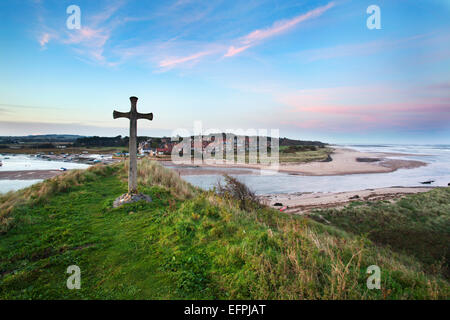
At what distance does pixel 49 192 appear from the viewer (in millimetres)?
7672

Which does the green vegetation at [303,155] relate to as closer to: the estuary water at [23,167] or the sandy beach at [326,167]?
the sandy beach at [326,167]

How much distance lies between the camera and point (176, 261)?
343cm

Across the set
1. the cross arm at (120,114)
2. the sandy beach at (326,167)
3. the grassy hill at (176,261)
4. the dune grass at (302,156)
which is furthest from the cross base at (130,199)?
the dune grass at (302,156)

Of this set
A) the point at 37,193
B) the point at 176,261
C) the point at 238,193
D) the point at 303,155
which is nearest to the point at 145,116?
the point at 37,193

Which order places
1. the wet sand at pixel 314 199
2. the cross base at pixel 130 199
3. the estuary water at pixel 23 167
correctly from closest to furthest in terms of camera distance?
the cross base at pixel 130 199
the wet sand at pixel 314 199
the estuary water at pixel 23 167

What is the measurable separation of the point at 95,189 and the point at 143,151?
47.6 m

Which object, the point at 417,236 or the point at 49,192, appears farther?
the point at 417,236

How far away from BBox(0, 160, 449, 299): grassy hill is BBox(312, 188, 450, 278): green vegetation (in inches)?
203

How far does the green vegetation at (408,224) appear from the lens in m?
8.27

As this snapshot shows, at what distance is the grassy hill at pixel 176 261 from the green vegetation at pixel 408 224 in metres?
5.17

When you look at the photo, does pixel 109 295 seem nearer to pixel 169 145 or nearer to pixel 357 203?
pixel 357 203

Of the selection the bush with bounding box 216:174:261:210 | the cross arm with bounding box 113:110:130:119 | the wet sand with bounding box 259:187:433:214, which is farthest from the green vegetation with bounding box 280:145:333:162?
the cross arm with bounding box 113:110:130:119

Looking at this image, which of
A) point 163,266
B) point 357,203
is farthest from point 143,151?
point 163,266

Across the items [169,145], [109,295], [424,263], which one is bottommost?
[424,263]
